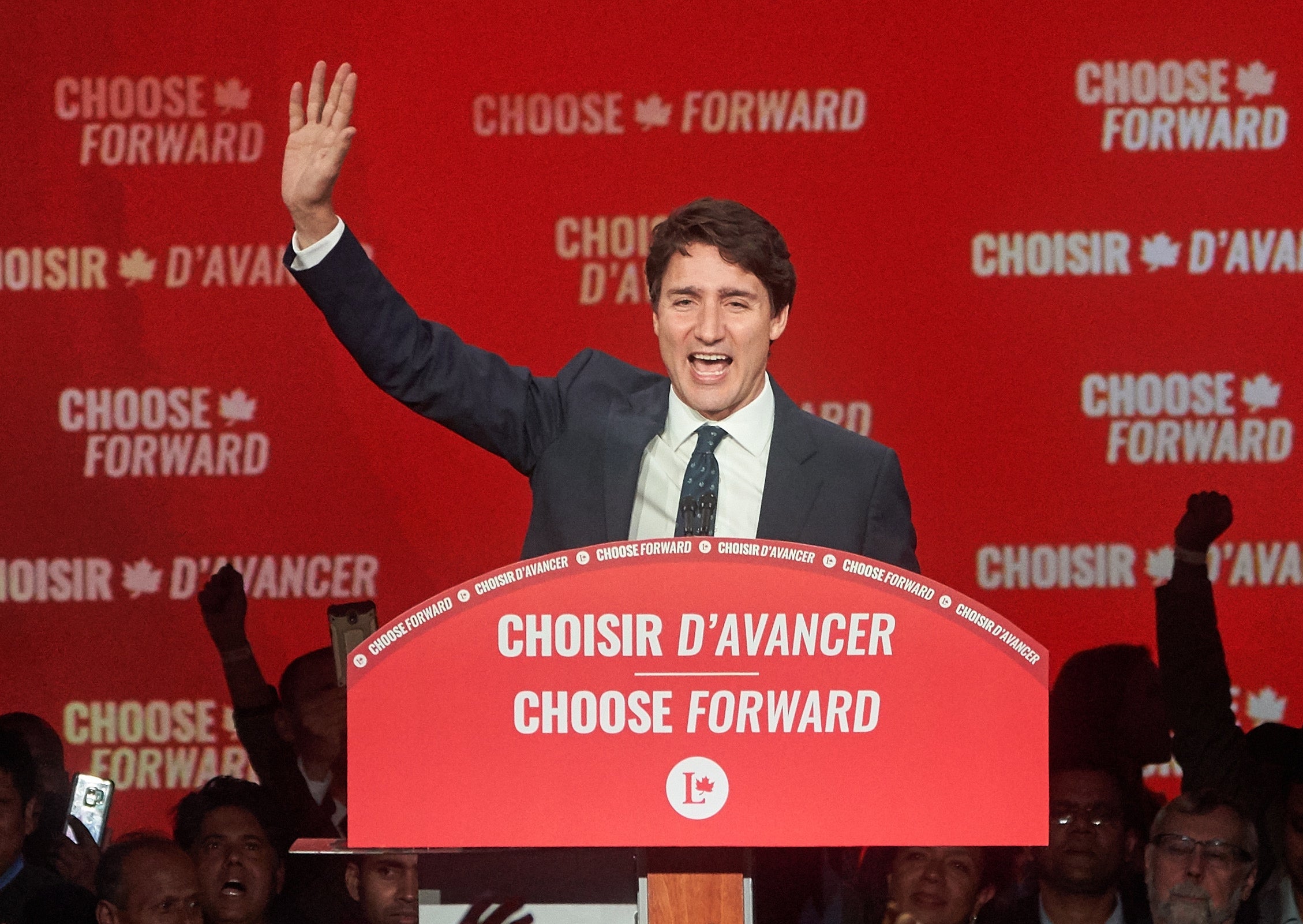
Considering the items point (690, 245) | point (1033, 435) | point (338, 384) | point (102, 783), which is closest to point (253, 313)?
point (338, 384)

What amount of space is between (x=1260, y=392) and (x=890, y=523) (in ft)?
7.12

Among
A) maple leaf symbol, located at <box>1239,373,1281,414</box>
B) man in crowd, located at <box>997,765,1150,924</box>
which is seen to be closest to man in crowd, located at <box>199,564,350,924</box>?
man in crowd, located at <box>997,765,1150,924</box>

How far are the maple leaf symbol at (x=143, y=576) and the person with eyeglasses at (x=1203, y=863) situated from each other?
2.31m

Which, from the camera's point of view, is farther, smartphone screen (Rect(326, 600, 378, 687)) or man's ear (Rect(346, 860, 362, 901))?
man's ear (Rect(346, 860, 362, 901))

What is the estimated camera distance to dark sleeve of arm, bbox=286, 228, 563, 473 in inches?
74.3

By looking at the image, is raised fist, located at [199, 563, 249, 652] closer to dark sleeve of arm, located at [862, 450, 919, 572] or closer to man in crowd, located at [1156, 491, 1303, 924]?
man in crowd, located at [1156, 491, 1303, 924]

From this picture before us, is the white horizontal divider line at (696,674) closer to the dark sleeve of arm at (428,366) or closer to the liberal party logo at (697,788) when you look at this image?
the liberal party logo at (697,788)

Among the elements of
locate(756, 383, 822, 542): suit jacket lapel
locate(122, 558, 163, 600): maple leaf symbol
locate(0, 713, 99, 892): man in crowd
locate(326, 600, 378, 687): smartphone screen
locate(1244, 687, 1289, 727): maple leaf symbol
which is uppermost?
locate(122, 558, 163, 600): maple leaf symbol

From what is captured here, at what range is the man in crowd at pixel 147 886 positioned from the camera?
304cm

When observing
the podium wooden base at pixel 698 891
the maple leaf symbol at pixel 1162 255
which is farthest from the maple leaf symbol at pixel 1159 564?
the podium wooden base at pixel 698 891

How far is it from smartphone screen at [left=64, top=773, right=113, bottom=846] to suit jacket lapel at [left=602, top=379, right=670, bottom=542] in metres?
1.93

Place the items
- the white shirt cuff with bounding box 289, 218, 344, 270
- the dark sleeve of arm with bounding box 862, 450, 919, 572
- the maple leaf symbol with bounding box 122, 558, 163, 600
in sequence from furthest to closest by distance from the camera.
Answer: the maple leaf symbol with bounding box 122, 558, 163, 600 < the dark sleeve of arm with bounding box 862, 450, 919, 572 < the white shirt cuff with bounding box 289, 218, 344, 270

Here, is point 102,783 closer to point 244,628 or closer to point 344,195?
point 244,628

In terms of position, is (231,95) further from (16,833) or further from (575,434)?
(575,434)
